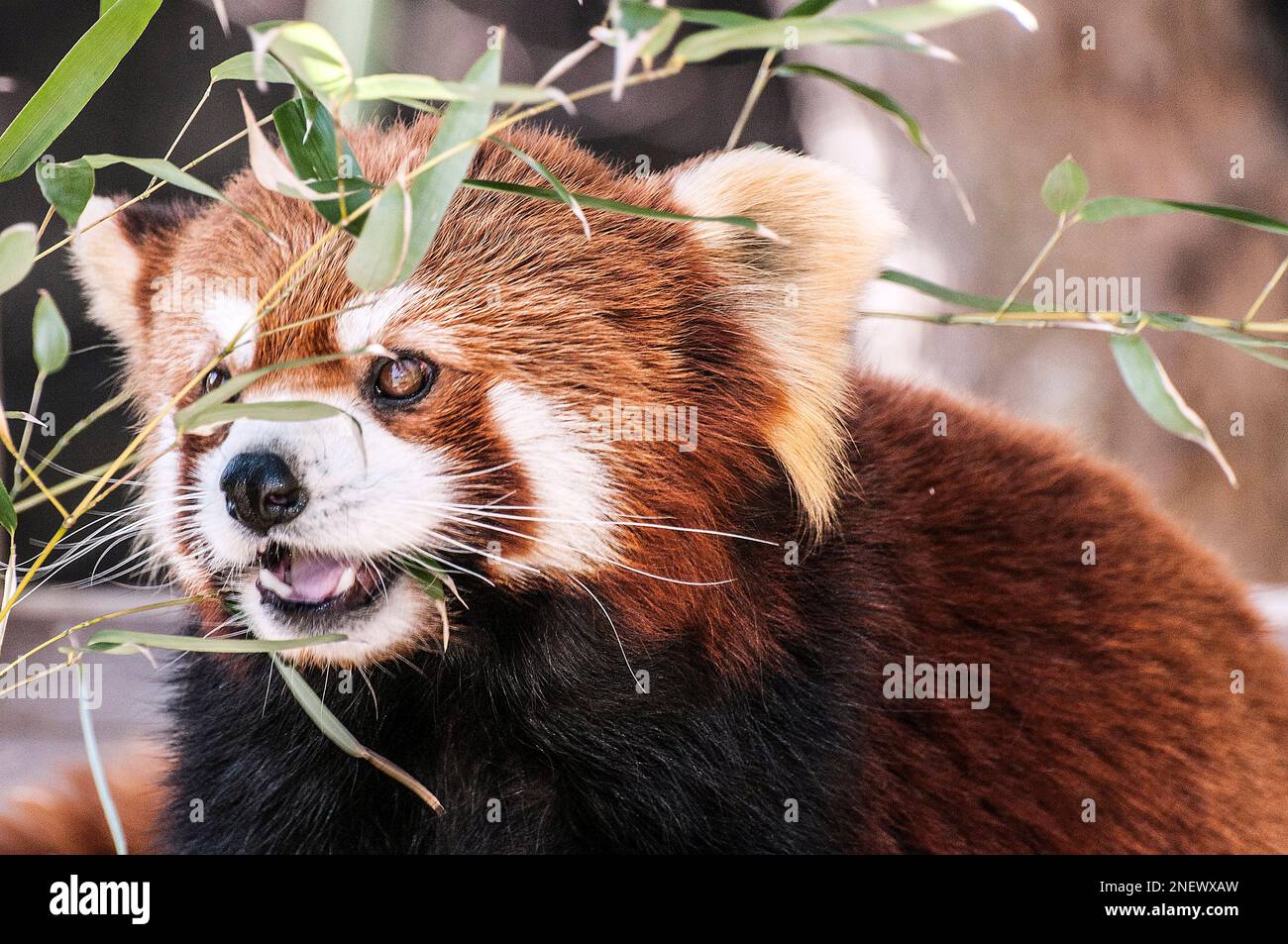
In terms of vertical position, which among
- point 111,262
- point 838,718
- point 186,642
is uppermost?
point 111,262

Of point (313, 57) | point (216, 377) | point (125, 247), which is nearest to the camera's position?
point (313, 57)

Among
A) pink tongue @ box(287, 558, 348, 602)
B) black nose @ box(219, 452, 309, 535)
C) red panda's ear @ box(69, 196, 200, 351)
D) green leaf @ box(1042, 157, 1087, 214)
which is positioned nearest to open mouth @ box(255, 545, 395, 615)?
pink tongue @ box(287, 558, 348, 602)

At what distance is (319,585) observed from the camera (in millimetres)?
1528

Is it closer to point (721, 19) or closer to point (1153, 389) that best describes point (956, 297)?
point (1153, 389)

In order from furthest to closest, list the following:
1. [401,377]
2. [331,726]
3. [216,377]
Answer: [216,377], [401,377], [331,726]

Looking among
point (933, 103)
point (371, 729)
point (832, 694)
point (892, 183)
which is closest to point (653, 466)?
point (832, 694)

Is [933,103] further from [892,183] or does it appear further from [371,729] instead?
[371,729]

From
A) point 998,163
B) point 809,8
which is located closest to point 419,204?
point 809,8

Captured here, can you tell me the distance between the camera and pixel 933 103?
2.81m

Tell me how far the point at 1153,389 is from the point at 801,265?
518 mm

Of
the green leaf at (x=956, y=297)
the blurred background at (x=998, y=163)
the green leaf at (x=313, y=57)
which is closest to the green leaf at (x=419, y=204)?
the green leaf at (x=313, y=57)

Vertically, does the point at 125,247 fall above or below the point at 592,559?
above

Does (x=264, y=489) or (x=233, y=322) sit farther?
(x=233, y=322)
